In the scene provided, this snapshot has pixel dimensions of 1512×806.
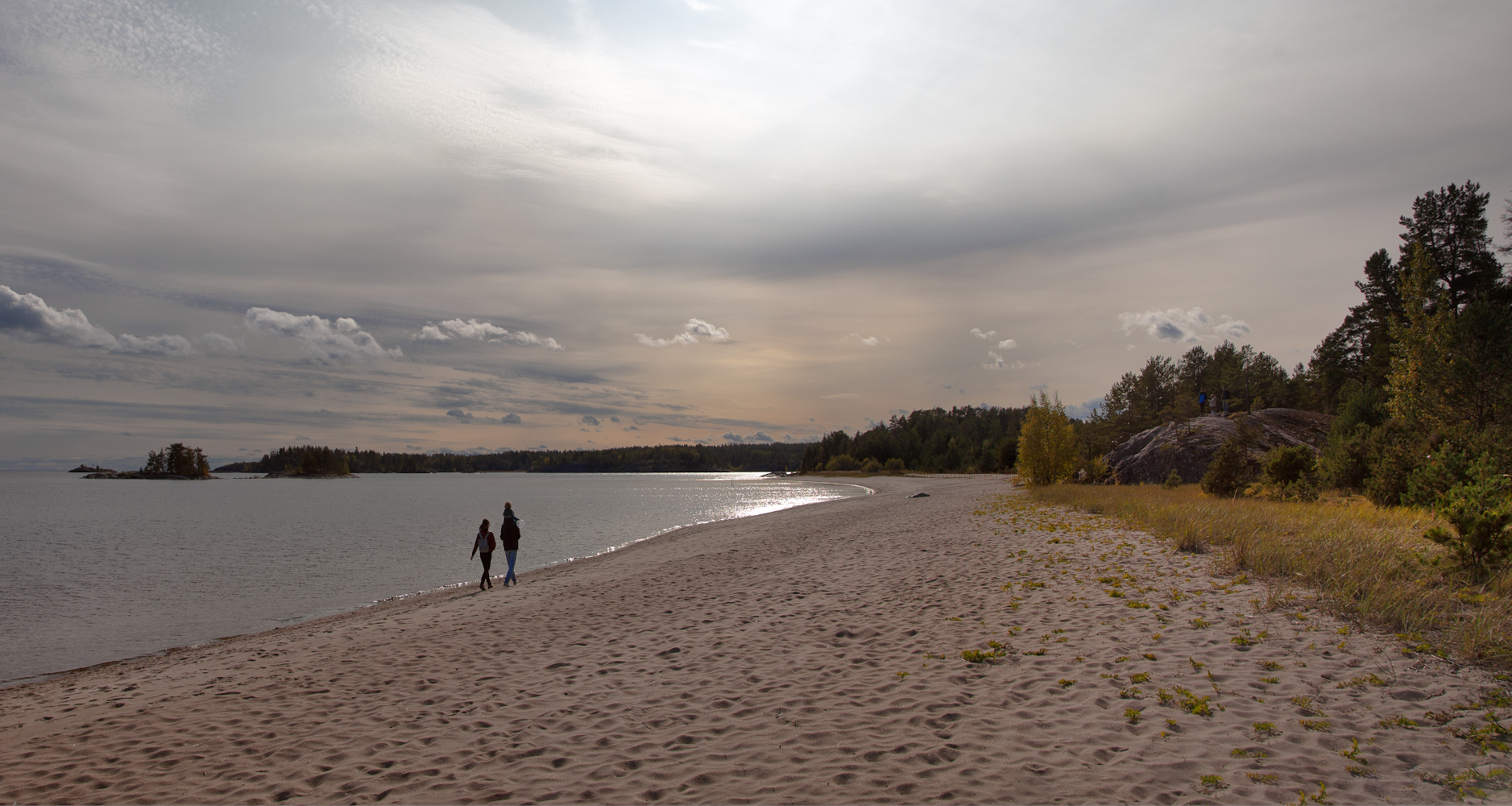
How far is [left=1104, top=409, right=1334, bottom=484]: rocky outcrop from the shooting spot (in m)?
39.8

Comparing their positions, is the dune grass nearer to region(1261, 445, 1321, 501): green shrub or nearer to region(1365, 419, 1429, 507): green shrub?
region(1365, 419, 1429, 507): green shrub

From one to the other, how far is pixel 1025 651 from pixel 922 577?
18.5 feet

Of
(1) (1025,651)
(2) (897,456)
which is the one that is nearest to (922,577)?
(1) (1025,651)

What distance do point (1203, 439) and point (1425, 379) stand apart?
14.9 m

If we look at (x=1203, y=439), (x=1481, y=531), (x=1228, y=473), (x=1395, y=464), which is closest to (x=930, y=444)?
(x=1203, y=439)

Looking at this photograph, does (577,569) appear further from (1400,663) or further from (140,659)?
(1400,663)

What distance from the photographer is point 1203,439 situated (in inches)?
1661

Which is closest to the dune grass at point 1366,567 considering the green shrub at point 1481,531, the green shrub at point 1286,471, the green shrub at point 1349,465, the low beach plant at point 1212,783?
the green shrub at point 1481,531

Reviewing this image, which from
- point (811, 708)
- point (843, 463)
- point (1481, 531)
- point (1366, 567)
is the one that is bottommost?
point (843, 463)

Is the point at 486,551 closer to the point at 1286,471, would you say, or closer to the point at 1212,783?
the point at 1212,783

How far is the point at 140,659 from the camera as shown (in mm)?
13641

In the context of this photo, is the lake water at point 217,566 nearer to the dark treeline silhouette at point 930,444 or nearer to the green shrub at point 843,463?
the dark treeline silhouette at point 930,444

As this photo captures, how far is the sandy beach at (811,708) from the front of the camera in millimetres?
5578

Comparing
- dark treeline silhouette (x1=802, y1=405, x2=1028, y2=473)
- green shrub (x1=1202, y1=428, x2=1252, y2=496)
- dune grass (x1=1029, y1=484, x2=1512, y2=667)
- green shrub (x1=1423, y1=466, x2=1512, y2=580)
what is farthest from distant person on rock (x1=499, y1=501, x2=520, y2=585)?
dark treeline silhouette (x1=802, y1=405, x2=1028, y2=473)
